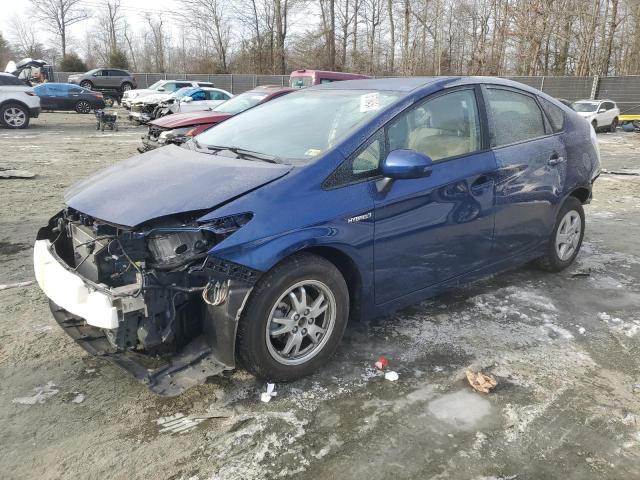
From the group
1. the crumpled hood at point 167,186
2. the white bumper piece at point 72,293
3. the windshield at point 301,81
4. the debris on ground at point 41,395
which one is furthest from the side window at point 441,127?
the windshield at point 301,81

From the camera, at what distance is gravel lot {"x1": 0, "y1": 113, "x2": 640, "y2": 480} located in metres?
2.41

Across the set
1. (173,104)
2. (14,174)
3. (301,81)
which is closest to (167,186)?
(14,174)

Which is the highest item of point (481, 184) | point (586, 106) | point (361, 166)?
point (586, 106)

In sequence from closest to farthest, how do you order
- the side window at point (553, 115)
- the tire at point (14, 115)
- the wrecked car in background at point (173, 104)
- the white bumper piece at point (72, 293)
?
the white bumper piece at point (72, 293)
the side window at point (553, 115)
the tire at point (14, 115)
the wrecked car in background at point (173, 104)

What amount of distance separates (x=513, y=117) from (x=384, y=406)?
8.39 feet

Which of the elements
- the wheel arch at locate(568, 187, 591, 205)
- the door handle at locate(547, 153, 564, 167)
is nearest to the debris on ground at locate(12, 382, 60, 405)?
the door handle at locate(547, 153, 564, 167)

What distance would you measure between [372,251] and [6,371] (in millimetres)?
2336

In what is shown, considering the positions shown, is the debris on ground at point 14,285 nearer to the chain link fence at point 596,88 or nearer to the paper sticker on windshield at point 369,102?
the paper sticker on windshield at point 369,102

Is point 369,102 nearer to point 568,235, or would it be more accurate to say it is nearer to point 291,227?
point 291,227

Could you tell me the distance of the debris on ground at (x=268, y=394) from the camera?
2850 millimetres

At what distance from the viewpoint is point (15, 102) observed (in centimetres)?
1614

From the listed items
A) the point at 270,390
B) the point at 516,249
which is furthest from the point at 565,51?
the point at 270,390

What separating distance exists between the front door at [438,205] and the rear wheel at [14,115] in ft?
54.5

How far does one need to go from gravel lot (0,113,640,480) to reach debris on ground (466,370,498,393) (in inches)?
2.2
